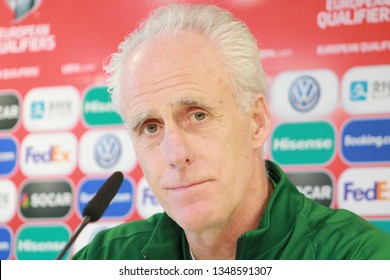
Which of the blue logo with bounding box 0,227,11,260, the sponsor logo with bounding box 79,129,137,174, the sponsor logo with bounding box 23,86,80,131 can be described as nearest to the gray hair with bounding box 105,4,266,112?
the sponsor logo with bounding box 79,129,137,174

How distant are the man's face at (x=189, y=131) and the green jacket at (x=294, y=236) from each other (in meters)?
0.08

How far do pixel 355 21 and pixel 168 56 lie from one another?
3.56 ft

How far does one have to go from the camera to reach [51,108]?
2.54 metres

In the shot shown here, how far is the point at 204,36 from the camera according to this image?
1.37 m

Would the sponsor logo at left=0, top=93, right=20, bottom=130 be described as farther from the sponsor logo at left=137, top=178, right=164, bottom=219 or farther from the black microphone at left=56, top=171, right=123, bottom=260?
the black microphone at left=56, top=171, right=123, bottom=260

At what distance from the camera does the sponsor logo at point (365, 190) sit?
2.10 m

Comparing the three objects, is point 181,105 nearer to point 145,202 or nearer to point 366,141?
point 366,141

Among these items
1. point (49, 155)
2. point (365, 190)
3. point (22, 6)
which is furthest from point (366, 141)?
point (22, 6)

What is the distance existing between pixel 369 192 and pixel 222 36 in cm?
100

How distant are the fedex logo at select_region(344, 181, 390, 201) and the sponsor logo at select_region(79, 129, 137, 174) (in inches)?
31.9

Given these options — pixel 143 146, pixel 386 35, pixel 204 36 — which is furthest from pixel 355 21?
pixel 143 146

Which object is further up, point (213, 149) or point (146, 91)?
point (146, 91)

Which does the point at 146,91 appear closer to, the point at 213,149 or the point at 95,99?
the point at 213,149

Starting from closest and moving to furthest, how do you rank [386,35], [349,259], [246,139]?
[349,259] < [246,139] < [386,35]
